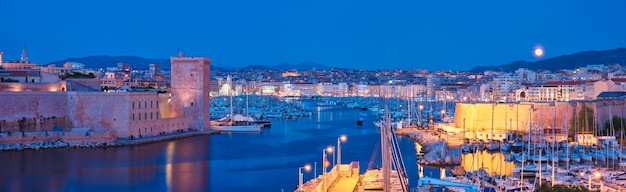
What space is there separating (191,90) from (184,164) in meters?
6.36

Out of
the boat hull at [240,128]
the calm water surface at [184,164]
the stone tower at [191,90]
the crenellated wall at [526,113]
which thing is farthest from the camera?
the boat hull at [240,128]

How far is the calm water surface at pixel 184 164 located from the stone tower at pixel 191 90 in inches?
35.2

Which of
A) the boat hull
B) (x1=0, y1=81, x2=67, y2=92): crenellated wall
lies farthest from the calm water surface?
(x1=0, y1=81, x2=67, y2=92): crenellated wall

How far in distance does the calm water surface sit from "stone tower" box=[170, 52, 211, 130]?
0.89 metres

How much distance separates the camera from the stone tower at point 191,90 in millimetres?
19578

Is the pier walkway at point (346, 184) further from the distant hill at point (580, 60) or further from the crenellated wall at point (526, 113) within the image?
the distant hill at point (580, 60)

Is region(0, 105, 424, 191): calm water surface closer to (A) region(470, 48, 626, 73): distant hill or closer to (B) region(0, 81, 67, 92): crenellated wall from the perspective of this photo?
(B) region(0, 81, 67, 92): crenellated wall

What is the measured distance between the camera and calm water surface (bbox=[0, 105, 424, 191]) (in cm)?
1136

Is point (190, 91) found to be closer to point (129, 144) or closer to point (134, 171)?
point (129, 144)

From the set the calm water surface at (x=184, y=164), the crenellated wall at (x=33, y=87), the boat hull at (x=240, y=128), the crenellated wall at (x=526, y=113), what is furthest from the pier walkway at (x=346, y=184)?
the boat hull at (x=240, y=128)

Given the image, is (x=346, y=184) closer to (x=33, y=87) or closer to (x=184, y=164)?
(x=184, y=164)

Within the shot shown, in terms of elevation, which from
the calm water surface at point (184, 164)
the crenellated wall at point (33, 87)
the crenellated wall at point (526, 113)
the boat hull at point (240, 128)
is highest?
the crenellated wall at point (33, 87)

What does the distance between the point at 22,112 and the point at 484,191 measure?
10773 millimetres

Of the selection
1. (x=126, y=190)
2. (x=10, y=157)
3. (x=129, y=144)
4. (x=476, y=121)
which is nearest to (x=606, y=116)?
(x=476, y=121)
